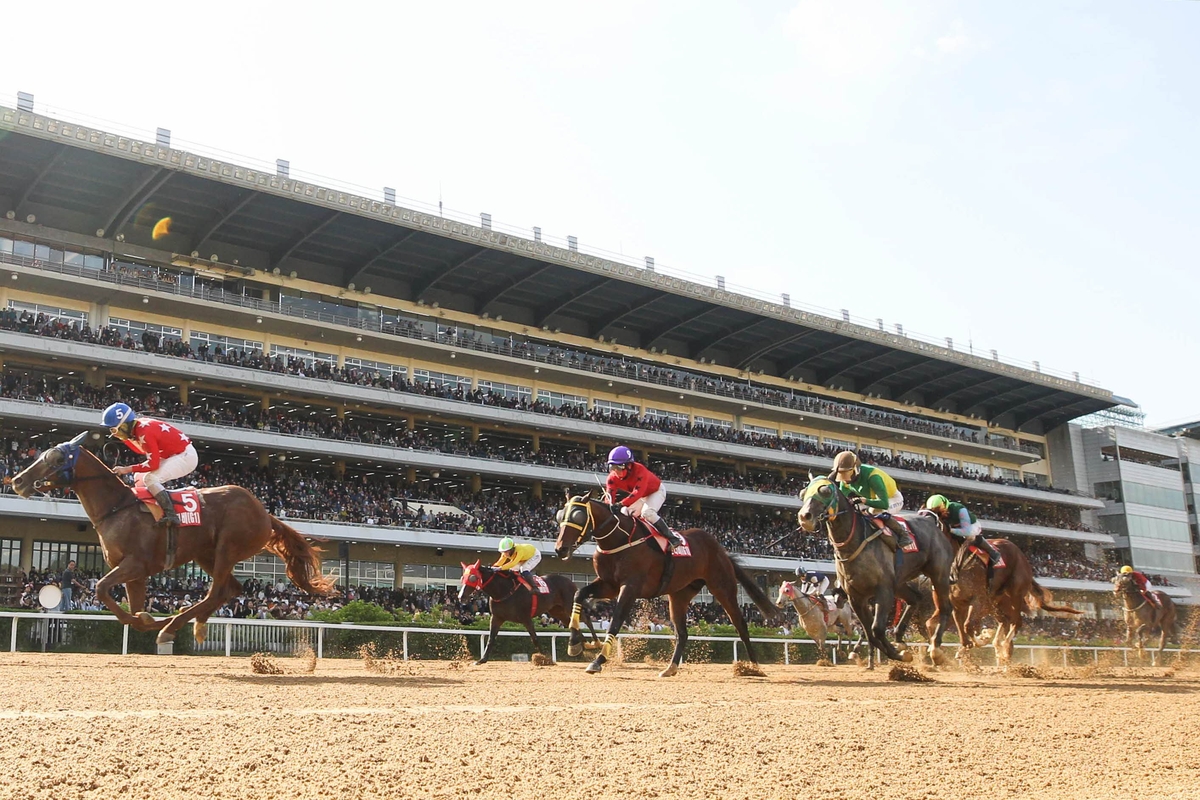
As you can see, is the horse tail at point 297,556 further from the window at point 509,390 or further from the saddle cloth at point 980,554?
the window at point 509,390

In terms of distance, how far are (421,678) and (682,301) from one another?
118 feet

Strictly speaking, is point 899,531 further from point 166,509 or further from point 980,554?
point 166,509

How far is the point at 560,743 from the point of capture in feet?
19.3

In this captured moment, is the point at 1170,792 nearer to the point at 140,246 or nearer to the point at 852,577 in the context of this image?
the point at 852,577

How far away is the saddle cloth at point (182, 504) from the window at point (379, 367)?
26921mm

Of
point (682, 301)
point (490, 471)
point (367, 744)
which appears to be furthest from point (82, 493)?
point (682, 301)

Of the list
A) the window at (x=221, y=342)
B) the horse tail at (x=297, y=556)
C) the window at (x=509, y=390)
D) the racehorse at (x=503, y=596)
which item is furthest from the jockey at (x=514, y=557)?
the window at (x=509, y=390)

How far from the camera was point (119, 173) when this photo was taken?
32.2m

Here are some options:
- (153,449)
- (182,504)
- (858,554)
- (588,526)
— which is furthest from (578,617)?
(153,449)

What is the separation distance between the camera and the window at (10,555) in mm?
29891

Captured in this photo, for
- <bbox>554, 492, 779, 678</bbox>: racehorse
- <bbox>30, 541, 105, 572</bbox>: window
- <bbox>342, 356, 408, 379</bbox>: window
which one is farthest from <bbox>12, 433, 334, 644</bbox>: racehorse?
<bbox>342, 356, 408, 379</bbox>: window

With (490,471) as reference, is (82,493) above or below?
below

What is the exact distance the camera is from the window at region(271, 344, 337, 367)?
37.0m

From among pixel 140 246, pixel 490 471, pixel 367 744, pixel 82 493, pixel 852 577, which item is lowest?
pixel 367 744
